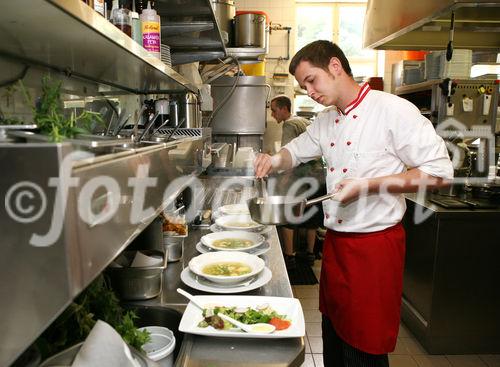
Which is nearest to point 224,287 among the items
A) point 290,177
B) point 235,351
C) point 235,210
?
point 235,351

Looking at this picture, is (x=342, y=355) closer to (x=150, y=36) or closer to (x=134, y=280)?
(x=134, y=280)

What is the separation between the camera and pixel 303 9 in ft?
23.9

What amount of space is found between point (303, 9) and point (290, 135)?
11.0ft

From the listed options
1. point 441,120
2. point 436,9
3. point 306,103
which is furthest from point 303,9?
point 436,9

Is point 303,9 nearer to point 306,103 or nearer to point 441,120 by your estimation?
point 306,103

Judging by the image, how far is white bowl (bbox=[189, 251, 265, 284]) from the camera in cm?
156

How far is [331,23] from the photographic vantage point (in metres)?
7.30

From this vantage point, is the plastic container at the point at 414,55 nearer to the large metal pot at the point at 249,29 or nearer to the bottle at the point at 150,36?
the large metal pot at the point at 249,29

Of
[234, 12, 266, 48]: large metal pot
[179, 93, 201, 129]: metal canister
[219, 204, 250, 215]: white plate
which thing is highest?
[234, 12, 266, 48]: large metal pot

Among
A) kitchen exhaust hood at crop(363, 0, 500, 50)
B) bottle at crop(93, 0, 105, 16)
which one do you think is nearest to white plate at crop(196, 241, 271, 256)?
bottle at crop(93, 0, 105, 16)

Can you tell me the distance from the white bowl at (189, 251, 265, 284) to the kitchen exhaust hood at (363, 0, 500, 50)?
1.95m

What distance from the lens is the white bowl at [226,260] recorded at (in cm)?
156

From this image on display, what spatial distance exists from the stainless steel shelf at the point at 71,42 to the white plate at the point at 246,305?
833 mm

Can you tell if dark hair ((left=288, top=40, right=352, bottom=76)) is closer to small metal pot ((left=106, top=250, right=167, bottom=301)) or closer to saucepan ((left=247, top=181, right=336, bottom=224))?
saucepan ((left=247, top=181, right=336, bottom=224))
